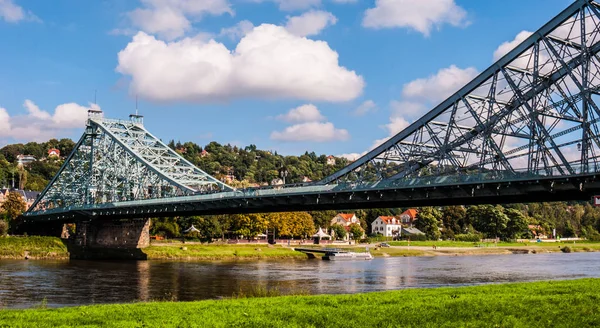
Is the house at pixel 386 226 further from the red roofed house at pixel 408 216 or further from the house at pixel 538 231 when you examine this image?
the house at pixel 538 231

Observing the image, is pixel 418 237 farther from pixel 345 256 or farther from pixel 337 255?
pixel 337 255

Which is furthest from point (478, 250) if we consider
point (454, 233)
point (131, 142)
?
point (131, 142)

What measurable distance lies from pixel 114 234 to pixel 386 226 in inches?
3465

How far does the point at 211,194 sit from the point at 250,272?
928 cm

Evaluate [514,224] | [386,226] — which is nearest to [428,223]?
[386,226]

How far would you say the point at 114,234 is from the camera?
275ft

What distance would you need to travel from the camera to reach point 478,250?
113 meters

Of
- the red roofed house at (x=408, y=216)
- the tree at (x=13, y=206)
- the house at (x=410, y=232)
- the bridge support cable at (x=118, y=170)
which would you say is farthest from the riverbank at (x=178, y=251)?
the red roofed house at (x=408, y=216)

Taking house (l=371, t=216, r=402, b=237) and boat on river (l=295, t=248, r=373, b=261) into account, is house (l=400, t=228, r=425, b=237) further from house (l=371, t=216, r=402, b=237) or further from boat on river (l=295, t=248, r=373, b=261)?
boat on river (l=295, t=248, r=373, b=261)

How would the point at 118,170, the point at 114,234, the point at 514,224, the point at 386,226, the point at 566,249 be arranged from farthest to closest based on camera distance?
1. the point at 386,226
2. the point at 514,224
3. the point at 566,249
4. the point at 118,170
5. the point at 114,234

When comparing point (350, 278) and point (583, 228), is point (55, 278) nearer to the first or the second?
point (350, 278)

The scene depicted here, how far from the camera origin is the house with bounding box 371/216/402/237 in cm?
15688

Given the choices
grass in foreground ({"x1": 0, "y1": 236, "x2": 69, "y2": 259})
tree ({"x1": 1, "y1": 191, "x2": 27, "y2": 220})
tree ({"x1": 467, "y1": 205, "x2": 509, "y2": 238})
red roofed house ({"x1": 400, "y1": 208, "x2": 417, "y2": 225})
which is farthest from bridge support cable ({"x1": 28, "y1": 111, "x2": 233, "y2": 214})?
red roofed house ({"x1": 400, "y1": 208, "x2": 417, "y2": 225})

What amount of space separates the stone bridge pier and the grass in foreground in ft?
12.0
